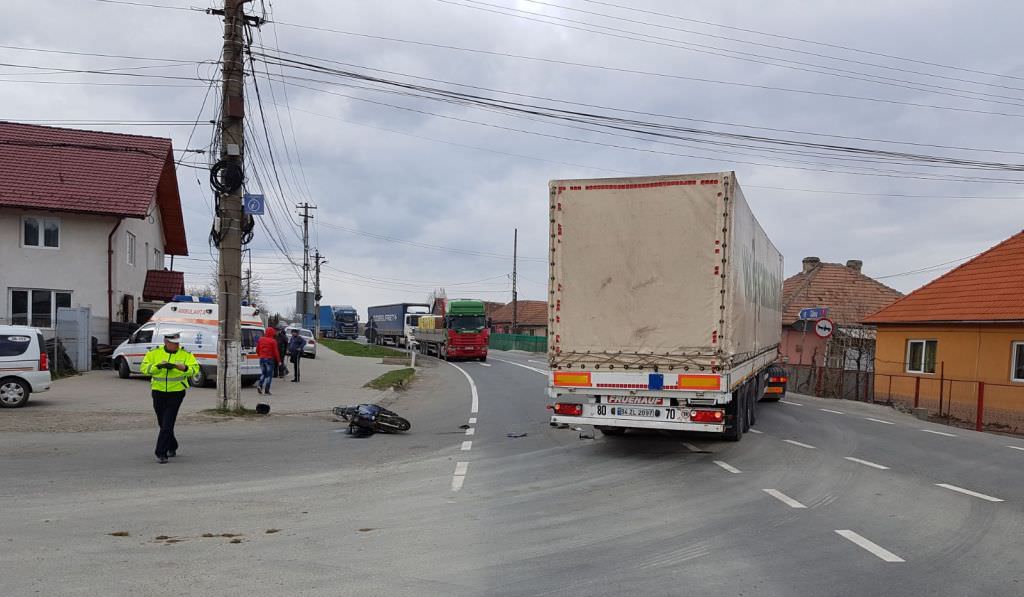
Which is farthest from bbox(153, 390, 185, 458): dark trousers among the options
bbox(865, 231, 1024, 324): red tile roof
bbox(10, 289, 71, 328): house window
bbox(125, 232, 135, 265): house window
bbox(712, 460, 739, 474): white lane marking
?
bbox(865, 231, 1024, 324): red tile roof

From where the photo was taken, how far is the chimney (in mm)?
42906

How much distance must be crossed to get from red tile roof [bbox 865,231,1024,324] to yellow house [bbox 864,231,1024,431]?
3 cm

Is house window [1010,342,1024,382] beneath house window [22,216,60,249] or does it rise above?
beneath

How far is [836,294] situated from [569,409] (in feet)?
108

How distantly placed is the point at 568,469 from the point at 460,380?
17.1m

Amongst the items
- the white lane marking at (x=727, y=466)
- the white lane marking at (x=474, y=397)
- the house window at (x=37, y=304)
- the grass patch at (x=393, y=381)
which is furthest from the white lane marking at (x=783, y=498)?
the house window at (x=37, y=304)

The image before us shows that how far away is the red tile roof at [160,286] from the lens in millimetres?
30047

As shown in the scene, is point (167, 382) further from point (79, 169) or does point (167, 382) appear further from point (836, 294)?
point (836, 294)

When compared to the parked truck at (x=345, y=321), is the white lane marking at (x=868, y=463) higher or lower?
higher

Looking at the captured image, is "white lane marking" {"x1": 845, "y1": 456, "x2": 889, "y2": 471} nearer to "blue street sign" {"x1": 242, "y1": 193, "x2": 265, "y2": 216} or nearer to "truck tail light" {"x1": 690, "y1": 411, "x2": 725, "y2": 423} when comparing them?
"truck tail light" {"x1": 690, "y1": 411, "x2": 725, "y2": 423}

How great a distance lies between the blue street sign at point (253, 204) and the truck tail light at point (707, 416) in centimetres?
921

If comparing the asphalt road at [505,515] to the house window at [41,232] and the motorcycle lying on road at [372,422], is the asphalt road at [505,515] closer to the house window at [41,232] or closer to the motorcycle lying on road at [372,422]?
the motorcycle lying on road at [372,422]

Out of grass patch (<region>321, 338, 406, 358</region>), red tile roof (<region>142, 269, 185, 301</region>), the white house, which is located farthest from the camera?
grass patch (<region>321, 338, 406, 358</region>)

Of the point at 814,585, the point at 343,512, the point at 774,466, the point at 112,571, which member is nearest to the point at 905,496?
the point at 774,466
